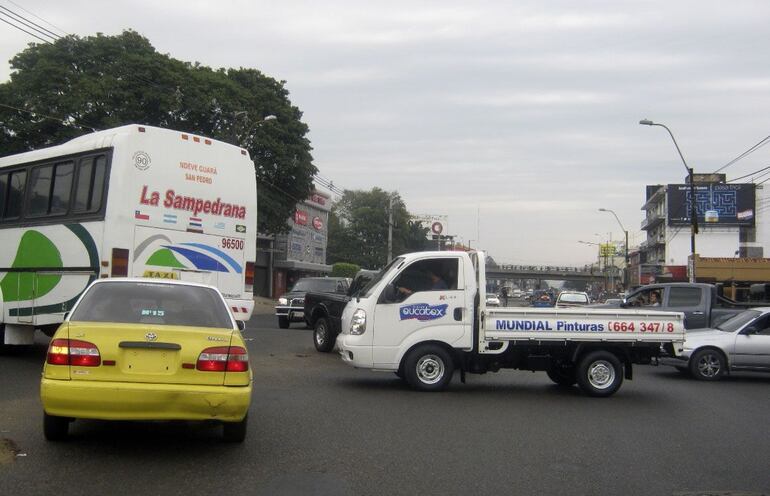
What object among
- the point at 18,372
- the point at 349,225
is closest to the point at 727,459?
the point at 18,372

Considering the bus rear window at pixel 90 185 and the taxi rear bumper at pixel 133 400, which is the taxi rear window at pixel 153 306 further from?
the bus rear window at pixel 90 185

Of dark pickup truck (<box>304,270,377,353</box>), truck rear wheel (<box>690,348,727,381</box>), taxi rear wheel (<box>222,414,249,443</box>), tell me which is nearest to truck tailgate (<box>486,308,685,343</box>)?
truck rear wheel (<box>690,348,727,381</box>)

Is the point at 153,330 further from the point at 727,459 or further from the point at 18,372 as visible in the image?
the point at 18,372

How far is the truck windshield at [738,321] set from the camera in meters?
15.3

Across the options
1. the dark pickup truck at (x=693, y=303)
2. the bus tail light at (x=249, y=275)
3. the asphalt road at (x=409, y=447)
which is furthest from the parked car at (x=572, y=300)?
the bus tail light at (x=249, y=275)

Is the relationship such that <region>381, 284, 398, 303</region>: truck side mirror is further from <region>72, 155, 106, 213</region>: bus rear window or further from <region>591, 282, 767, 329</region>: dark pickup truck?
<region>591, 282, 767, 329</region>: dark pickup truck

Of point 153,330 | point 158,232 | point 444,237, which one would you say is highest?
point 444,237

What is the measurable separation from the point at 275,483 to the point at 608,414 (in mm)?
5663

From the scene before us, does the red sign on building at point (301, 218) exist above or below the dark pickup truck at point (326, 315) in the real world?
above

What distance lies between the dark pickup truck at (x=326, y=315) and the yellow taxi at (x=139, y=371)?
32.7ft

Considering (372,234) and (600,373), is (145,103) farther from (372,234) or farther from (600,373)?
(372,234)

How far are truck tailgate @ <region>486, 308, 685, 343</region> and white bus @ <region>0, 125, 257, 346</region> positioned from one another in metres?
4.76

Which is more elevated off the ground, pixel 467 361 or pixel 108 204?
pixel 108 204

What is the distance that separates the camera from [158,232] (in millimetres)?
12516
